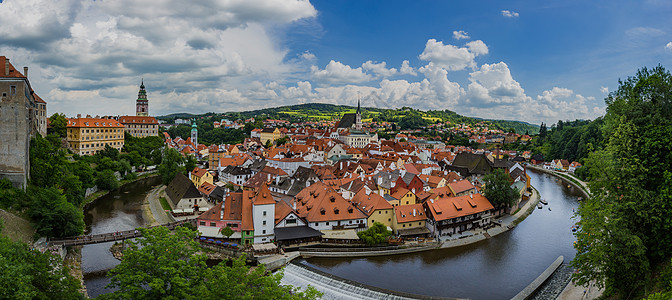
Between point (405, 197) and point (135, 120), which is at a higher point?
point (135, 120)

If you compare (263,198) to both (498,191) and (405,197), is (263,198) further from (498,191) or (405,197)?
(498,191)

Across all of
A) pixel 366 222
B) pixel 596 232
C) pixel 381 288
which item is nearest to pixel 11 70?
pixel 366 222

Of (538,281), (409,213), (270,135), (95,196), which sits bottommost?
(538,281)

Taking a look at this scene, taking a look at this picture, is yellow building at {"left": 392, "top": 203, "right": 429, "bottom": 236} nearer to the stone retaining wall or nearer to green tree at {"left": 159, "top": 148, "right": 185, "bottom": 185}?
the stone retaining wall

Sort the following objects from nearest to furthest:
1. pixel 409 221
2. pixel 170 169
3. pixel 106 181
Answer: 1. pixel 409 221
2. pixel 106 181
3. pixel 170 169

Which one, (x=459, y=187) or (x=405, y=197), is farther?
(x=459, y=187)

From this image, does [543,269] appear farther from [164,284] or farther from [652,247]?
[164,284]

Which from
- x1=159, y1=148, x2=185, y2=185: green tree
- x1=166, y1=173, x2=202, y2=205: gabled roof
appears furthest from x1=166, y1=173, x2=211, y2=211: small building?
x1=159, y1=148, x2=185, y2=185: green tree

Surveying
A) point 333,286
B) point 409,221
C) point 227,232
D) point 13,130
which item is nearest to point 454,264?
point 409,221
